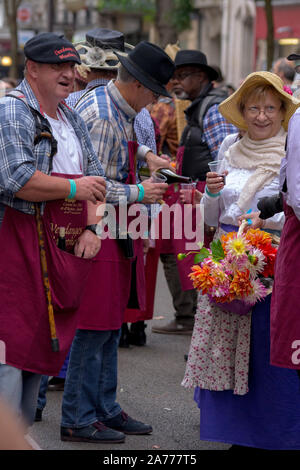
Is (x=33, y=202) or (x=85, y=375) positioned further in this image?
(x=85, y=375)

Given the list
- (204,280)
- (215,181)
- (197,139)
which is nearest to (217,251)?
(204,280)

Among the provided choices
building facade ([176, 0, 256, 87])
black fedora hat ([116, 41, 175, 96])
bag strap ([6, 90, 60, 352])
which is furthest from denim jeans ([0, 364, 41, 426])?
building facade ([176, 0, 256, 87])

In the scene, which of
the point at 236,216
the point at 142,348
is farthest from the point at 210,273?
the point at 142,348

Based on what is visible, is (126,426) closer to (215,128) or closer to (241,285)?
(241,285)

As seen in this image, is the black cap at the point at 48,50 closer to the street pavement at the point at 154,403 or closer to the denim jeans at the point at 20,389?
the denim jeans at the point at 20,389

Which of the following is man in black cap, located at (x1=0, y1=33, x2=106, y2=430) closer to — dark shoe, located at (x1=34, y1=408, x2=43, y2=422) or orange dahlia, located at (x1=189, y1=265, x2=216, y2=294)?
orange dahlia, located at (x1=189, y1=265, x2=216, y2=294)

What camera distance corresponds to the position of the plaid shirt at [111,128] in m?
4.73

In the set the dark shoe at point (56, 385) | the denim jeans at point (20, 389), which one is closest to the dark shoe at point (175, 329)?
the dark shoe at point (56, 385)

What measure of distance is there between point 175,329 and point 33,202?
174 inches

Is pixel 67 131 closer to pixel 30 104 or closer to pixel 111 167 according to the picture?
pixel 30 104

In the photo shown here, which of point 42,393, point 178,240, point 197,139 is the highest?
point 197,139

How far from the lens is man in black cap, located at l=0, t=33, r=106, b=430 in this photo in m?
3.90

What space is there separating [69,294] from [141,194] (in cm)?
83

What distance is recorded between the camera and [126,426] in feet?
17.1
